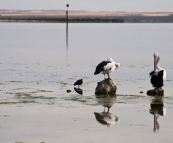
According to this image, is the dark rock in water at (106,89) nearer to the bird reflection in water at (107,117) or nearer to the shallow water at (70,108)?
the shallow water at (70,108)

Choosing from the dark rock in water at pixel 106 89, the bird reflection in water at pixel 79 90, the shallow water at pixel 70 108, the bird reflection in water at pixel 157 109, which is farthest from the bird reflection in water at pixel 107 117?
the bird reflection in water at pixel 79 90

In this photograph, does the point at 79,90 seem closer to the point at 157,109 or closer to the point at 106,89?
the point at 106,89

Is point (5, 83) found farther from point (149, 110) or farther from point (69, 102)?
point (149, 110)

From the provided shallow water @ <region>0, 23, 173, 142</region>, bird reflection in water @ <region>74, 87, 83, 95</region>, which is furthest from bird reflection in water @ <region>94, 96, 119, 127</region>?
bird reflection in water @ <region>74, 87, 83, 95</region>

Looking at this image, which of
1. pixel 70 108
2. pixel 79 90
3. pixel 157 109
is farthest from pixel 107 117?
pixel 79 90

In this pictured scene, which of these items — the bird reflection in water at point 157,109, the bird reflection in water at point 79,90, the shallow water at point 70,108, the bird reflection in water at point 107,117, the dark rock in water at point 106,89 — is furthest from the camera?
the bird reflection in water at point 79,90

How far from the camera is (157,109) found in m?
12.5

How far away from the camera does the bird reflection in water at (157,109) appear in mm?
10621

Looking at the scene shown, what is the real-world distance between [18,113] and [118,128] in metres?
2.33

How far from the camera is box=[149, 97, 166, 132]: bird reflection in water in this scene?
1062cm

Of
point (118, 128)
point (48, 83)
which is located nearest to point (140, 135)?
point (118, 128)

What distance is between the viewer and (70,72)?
20.8 meters

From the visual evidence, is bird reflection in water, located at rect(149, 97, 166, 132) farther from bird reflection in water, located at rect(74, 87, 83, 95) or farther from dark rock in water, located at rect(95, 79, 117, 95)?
bird reflection in water, located at rect(74, 87, 83, 95)

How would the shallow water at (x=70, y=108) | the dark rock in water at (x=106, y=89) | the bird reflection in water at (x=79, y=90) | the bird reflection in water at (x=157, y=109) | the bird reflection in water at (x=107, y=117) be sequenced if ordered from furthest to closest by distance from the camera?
the bird reflection in water at (x=79, y=90)
the dark rock in water at (x=106, y=89)
the bird reflection in water at (x=107, y=117)
the bird reflection in water at (x=157, y=109)
the shallow water at (x=70, y=108)
